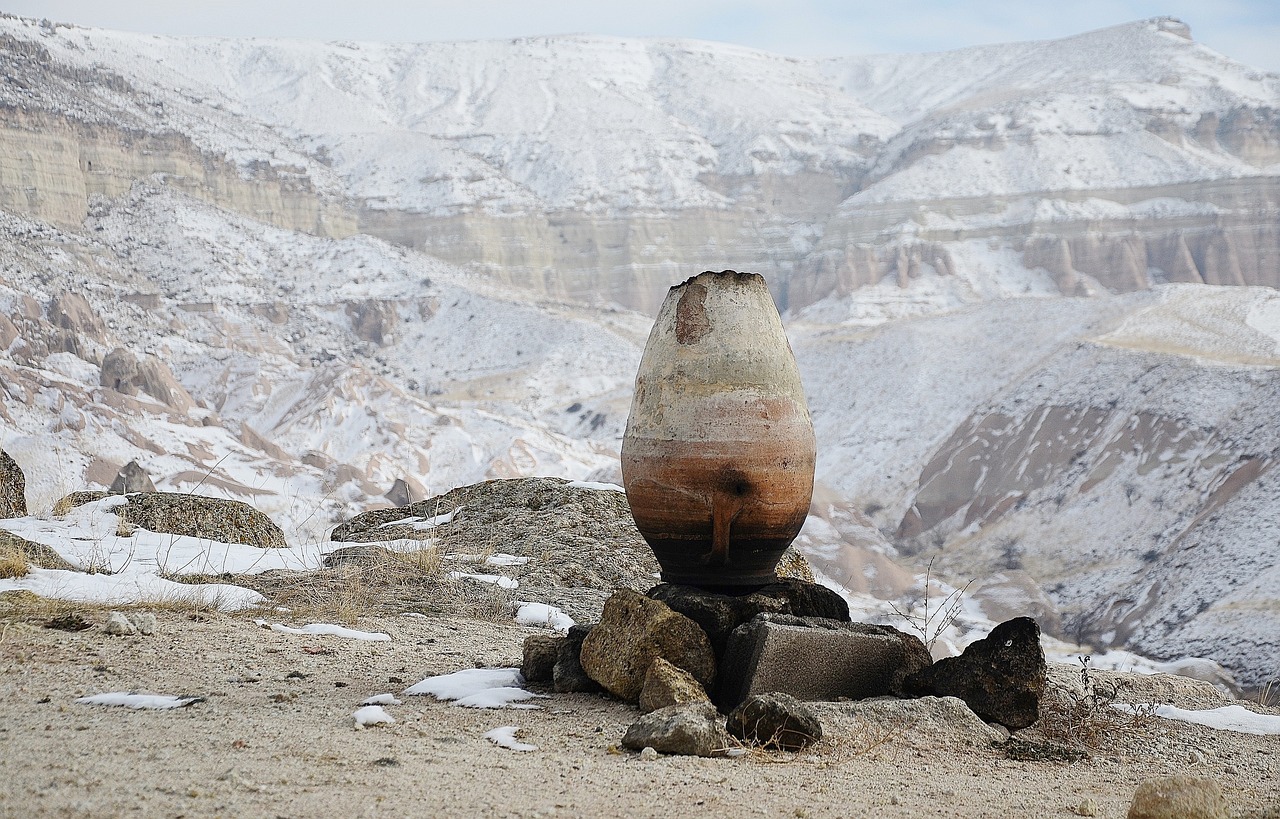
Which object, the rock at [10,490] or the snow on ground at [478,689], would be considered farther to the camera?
the rock at [10,490]

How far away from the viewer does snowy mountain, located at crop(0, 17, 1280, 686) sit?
109 feet

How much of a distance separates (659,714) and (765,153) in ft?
378

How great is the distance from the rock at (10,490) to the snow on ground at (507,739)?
7.08 metres

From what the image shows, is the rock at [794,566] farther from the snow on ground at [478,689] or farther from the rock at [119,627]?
the rock at [119,627]

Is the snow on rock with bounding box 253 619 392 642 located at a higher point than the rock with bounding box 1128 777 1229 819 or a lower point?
lower

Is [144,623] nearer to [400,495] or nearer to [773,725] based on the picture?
[773,725]

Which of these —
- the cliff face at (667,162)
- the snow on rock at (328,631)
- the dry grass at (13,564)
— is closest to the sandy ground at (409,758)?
the snow on rock at (328,631)

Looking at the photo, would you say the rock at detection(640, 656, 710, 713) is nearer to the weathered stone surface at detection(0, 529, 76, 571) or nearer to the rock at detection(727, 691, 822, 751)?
the rock at detection(727, 691, 822, 751)

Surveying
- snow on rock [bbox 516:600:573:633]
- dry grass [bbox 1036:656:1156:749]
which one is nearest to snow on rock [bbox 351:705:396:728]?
snow on rock [bbox 516:600:573:633]

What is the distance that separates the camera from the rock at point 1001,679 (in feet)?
19.6

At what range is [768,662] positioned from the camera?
5930 mm

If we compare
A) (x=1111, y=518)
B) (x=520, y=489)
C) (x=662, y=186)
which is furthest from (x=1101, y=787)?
(x=662, y=186)

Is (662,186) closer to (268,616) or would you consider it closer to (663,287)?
(663,287)

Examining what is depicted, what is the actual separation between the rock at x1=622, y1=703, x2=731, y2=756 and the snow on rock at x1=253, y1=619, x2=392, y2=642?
265cm
